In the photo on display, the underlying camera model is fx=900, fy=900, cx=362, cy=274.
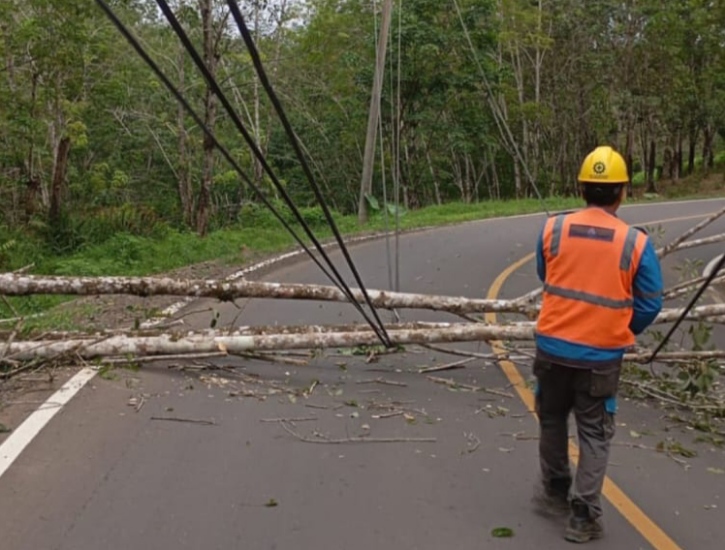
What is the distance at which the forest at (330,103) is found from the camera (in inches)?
715

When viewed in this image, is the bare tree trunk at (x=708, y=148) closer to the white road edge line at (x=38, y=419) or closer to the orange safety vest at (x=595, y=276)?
the white road edge line at (x=38, y=419)

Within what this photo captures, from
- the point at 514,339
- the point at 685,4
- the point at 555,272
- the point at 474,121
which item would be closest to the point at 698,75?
the point at 685,4

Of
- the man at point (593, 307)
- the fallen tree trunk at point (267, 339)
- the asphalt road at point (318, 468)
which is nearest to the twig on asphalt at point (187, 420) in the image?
the asphalt road at point (318, 468)

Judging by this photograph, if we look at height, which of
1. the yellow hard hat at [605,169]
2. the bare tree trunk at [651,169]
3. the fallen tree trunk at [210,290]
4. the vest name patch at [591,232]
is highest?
the yellow hard hat at [605,169]

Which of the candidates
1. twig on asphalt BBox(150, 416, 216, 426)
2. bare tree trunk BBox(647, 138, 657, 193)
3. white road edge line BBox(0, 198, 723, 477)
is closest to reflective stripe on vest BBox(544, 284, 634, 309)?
twig on asphalt BBox(150, 416, 216, 426)

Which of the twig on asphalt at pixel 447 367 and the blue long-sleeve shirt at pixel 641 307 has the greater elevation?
the blue long-sleeve shirt at pixel 641 307

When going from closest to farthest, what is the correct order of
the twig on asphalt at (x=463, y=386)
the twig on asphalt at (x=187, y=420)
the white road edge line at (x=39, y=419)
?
the white road edge line at (x=39, y=419) → the twig on asphalt at (x=187, y=420) → the twig on asphalt at (x=463, y=386)

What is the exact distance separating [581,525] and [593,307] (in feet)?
3.60

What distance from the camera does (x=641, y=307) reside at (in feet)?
14.6

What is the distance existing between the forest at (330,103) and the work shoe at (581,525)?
750cm

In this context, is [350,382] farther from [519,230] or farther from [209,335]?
[519,230]

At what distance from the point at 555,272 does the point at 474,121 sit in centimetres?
3202

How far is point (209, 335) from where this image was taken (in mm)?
7855

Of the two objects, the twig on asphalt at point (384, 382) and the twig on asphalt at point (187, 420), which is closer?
the twig on asphalt at point (187, 420)
